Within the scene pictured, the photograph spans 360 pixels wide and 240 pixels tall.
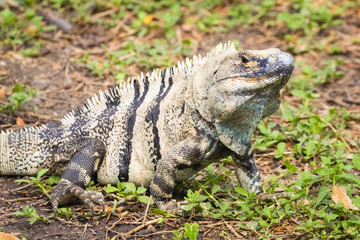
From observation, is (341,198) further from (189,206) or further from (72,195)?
(72,195)

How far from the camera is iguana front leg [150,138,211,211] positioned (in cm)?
500

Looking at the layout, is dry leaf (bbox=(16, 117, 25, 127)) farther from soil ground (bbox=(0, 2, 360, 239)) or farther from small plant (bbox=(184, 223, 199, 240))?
small plant (bbox=(184, 223, 199, 240))

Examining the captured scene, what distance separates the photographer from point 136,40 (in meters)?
9.45

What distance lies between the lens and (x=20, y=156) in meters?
5.70

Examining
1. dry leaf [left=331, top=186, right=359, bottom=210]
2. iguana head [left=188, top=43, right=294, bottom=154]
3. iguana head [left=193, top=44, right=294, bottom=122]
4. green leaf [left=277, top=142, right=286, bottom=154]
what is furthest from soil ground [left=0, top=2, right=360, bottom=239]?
iguana head [left=193, top=44, right=294, bottom=122]

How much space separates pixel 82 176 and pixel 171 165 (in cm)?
98

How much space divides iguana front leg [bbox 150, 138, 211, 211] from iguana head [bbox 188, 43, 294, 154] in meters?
0.24

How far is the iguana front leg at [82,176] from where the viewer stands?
5129mm

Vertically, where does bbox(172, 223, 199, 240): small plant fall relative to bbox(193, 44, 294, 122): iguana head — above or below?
below

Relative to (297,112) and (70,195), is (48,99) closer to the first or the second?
(70,195)

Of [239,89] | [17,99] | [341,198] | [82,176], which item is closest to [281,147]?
[341,198]

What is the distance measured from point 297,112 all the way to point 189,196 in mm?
2861

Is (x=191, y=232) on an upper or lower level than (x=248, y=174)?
upper

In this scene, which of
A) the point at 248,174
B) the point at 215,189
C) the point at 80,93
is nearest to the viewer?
the point at 215,189
